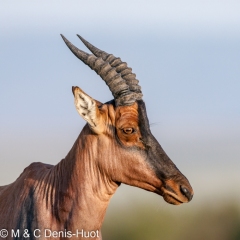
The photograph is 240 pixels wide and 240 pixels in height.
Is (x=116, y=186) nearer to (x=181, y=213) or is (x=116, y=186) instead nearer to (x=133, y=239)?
(x=133, y=239)

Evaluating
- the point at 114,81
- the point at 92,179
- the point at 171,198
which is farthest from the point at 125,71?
the point at 171,198

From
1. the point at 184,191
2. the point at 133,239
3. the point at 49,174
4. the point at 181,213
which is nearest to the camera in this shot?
the point at 184,191

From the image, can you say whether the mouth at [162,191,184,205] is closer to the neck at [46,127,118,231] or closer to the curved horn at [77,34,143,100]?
the neck at [46,127,118,231]

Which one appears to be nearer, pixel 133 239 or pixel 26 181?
pixel 26 181

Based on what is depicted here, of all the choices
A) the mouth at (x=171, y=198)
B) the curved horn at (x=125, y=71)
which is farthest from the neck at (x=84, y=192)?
the curved horn at (x=125, y=71)

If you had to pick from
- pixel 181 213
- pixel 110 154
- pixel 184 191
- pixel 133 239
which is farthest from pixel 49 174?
pixel 181 213

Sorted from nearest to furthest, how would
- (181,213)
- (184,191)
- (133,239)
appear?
(184,191), (133,239), (181,213)

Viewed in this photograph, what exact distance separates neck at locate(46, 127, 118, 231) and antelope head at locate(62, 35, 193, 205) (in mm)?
53

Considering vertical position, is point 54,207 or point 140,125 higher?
point 140,125

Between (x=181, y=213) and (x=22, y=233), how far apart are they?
21.0m

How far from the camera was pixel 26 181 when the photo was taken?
1149 cm

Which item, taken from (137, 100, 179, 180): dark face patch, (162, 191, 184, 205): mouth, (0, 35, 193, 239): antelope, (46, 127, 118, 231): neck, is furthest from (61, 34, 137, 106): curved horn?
(162, 191, 184, 205): mouth

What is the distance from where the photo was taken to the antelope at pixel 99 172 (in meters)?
10.8

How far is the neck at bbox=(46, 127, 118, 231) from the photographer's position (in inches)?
427
